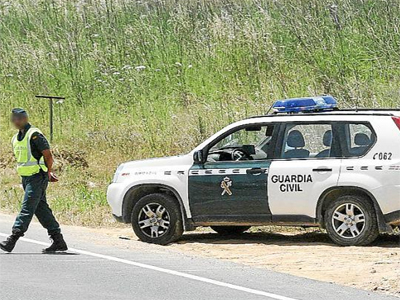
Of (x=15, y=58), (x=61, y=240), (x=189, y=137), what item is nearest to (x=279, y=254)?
(x=61, y=240)

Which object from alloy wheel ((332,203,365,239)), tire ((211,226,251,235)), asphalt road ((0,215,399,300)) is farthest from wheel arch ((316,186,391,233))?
tire ((211,226,251,235))

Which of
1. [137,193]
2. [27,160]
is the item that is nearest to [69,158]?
[137,193]

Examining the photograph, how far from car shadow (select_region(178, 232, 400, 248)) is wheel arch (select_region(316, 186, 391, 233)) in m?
0.52

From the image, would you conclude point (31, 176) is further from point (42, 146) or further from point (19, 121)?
point (19, 121)

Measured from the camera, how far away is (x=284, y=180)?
43.3 feet

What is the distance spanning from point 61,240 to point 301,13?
15965 mm

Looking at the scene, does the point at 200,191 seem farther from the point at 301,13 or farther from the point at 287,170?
the point at 301,13

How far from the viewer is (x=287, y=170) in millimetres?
13219

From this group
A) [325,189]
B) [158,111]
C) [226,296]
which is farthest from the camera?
[158,111]

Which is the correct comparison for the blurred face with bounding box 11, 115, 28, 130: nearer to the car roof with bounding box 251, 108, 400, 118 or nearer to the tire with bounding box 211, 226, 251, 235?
the car roof with bounding box 251, 108, 400, 118

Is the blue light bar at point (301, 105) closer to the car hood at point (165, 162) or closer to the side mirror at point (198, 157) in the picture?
the side mirror at point (198, 157)

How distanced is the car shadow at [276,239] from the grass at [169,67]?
4.88 metres

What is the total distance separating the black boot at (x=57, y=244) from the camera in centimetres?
1255

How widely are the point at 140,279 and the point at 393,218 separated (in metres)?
3.55
